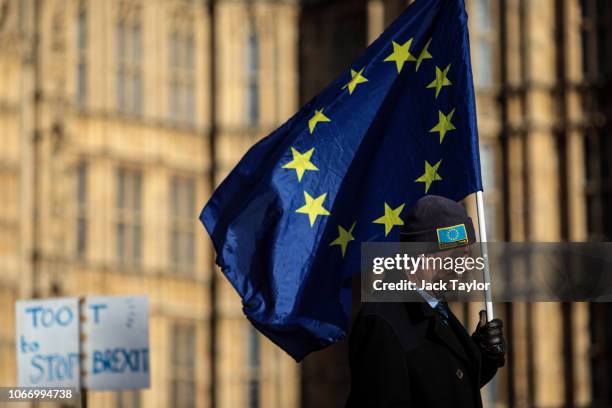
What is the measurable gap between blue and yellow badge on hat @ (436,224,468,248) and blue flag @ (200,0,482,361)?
1.99 metres

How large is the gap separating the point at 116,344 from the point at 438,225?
8239 millimetres

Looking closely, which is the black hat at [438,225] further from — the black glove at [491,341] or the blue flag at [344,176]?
the blue flag at [344,176]

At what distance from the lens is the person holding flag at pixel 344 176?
25.8ft

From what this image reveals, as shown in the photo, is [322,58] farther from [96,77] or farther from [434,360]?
[434,360]

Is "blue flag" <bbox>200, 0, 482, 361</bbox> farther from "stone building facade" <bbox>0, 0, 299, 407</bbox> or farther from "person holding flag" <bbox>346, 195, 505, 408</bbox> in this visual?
"stone building facade" <bbox>0, 0, 299, 407</bbox>

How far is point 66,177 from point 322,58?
5144 mm

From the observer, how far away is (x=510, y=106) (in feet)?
84.2

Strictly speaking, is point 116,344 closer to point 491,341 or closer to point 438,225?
point 491,341

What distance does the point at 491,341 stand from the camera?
6.19 m

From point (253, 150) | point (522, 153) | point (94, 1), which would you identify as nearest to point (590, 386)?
point (522, 153)

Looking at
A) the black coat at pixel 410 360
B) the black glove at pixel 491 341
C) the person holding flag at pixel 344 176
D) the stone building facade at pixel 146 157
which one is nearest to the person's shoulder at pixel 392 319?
the black coat at pixel 410 360

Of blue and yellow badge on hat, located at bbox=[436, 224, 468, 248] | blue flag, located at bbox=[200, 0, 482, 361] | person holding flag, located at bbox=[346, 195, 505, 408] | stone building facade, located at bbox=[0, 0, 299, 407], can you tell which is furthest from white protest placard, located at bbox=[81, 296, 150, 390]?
stone building facade, located at bbox=[0, 0, 299, 407]

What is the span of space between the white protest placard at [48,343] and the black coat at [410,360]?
7971 mm

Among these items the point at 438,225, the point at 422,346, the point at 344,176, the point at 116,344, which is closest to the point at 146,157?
the point at 116,344
